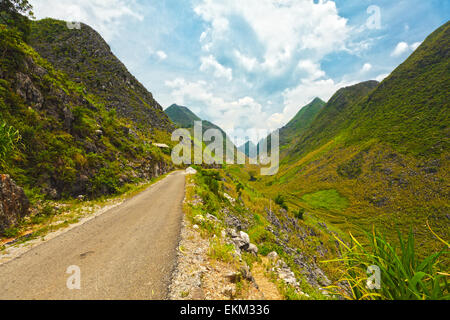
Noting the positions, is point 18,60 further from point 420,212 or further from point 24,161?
point 420,212

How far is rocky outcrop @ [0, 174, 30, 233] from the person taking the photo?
7024 millimetres

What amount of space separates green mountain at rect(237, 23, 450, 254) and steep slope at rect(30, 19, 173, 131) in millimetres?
58891

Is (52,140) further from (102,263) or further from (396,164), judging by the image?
(396,164)

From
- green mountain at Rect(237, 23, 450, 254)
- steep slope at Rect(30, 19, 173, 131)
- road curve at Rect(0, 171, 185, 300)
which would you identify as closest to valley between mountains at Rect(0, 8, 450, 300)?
road curve at Rect(0, 171, 185, 300)

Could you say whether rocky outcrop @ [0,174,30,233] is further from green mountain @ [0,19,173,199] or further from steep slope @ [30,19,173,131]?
steep slope @ [30,19,173,131]

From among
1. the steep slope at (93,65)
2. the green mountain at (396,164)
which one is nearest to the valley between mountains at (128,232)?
the green mountain at (396,164)

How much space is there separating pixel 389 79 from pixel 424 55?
50.2 ft

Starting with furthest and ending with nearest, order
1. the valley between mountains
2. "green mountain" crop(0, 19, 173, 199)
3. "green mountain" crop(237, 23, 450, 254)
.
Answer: "green mountain" crop(237, 23, 450, 254), "green mountain" crop(0, 19, 173, 199), the valley between mountains

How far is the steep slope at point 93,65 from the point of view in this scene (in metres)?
54.0

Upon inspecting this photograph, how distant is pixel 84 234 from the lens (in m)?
7.15

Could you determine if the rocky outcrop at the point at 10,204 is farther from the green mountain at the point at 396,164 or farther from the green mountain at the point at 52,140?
the green mountain at the point at 396,164

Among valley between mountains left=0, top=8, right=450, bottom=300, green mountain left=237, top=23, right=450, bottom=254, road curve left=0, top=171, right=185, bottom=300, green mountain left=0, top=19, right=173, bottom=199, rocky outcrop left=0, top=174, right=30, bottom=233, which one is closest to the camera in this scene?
valley between mountains left=0, top=8, right=450, bottom=300
